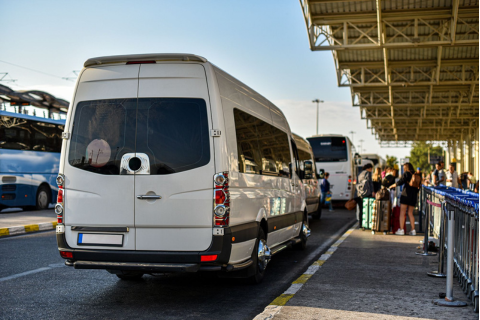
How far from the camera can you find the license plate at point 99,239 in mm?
5816

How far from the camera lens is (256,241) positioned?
675 cm

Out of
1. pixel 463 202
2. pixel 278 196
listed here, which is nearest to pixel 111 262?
pixel 278 196

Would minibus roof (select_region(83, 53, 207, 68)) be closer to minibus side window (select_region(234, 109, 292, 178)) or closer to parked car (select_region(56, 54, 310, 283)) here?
parked car (select_region(56, 54, 310, 283))

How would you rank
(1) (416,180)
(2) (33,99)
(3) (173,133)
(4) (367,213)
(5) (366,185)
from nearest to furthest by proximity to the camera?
(3) (173,133) < (1) (416,180) < (4) (367,213) < (5) (366,185) < (2) (33,99)

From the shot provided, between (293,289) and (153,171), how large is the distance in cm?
220

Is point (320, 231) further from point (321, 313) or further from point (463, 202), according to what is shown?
point (321, 313)

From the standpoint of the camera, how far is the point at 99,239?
19.2 feet

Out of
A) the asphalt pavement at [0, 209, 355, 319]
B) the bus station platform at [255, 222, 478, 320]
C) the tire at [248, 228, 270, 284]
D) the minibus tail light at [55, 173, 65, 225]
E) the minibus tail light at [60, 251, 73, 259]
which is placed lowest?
the asphalt pavement at [0, 209, 355, 319]

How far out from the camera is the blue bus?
1866cm

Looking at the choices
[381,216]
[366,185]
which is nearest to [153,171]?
[381,216]

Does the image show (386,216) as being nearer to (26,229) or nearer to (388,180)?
(388,180)

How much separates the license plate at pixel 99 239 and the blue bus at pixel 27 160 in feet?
45.1

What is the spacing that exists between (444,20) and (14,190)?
55.2ft

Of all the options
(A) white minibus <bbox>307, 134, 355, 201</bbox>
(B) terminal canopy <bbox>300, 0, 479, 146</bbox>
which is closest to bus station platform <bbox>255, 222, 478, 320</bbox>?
(B) terminal canopy <bbox>300, 0, 479, 146</bbox>
